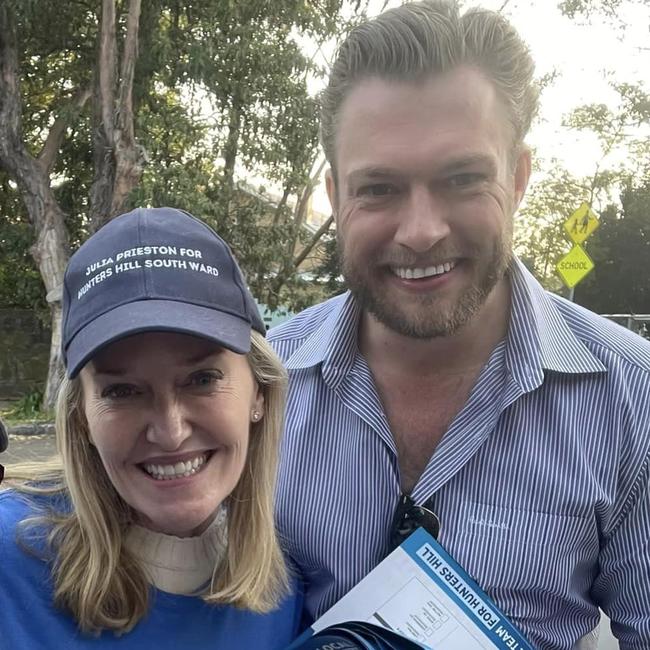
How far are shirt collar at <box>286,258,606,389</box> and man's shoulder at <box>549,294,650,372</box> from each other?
22 mm

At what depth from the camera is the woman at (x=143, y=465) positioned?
1.49 meters

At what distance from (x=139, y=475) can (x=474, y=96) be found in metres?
1.24

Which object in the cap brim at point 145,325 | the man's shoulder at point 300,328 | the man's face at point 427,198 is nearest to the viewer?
the cap brim at point 145,325

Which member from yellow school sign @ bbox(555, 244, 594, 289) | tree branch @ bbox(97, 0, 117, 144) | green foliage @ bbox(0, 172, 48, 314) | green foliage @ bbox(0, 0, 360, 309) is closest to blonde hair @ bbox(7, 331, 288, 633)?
green foliage @ bbox(0, 0, 360, 309)

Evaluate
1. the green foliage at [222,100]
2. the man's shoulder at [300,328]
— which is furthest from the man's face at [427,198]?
the green foliage at [222,100]

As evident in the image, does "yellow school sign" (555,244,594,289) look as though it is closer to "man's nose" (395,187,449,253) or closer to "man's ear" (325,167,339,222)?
"man's ear" (325,167,339,222)

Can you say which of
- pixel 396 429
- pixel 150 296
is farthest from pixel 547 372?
pixel 150 296

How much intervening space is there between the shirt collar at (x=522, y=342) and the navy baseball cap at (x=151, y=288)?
66cm

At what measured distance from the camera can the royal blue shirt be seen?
1.47m

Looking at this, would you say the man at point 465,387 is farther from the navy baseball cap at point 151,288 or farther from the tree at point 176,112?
the tree at point 176,112

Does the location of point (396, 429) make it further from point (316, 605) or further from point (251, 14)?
point (251, 14)

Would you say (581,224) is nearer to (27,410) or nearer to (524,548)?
(27,410)

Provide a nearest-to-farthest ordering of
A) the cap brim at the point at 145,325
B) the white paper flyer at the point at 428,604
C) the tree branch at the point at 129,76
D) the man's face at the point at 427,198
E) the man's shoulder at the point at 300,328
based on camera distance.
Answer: the cap brim at the point at 145,325
the white paper flyer at the point at 428,604
the man's face at the point at 427,198
the man's shoulder at the point at 300,328
the tree branch at the point at 129,76

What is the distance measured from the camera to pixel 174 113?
A: 10805 mm
